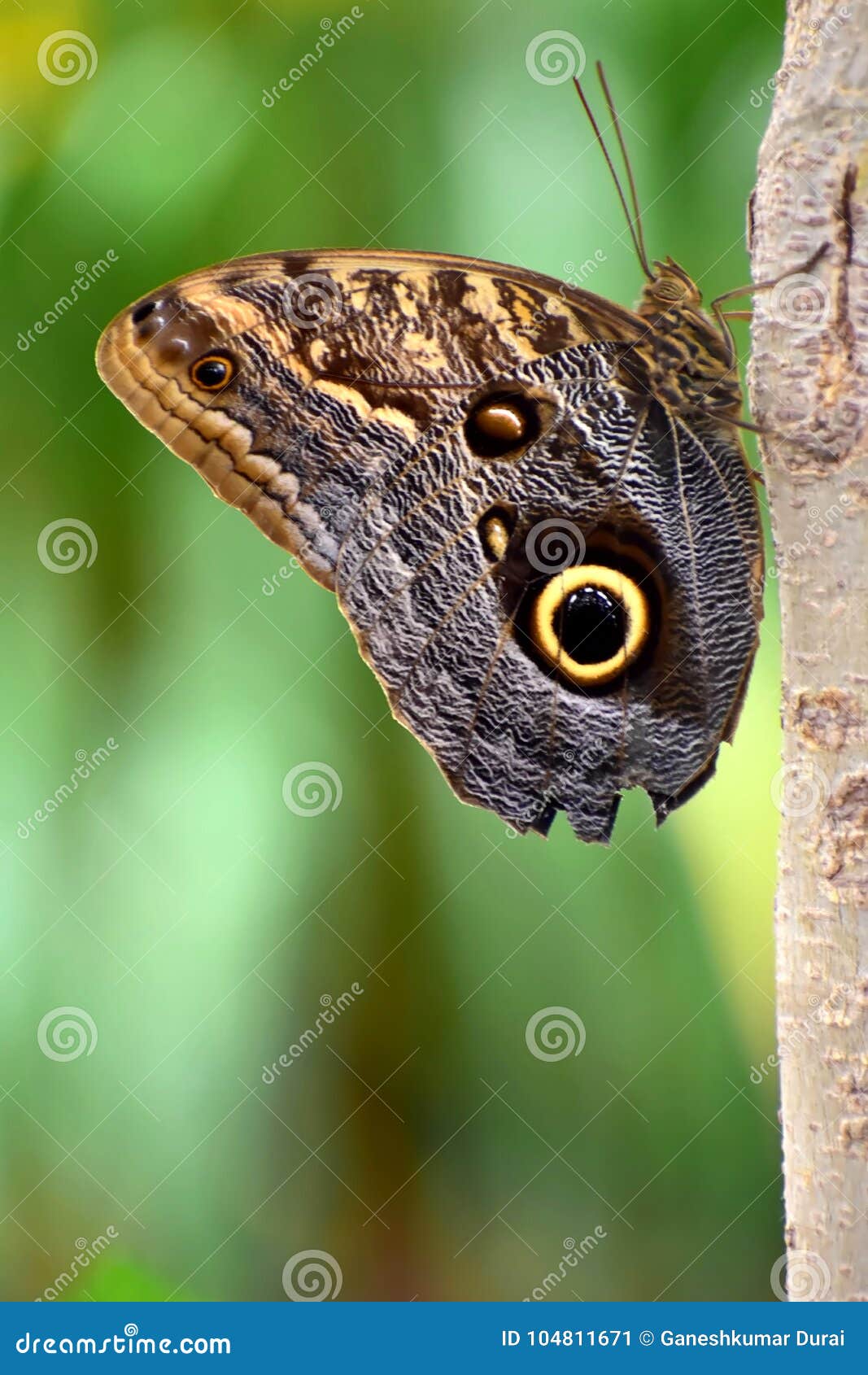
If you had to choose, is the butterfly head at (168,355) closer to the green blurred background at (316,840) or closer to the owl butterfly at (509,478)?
the owl butterfly at (509,478)

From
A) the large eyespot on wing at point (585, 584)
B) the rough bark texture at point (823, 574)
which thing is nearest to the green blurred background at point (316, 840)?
the large eyespot on wing at point (585, 584)

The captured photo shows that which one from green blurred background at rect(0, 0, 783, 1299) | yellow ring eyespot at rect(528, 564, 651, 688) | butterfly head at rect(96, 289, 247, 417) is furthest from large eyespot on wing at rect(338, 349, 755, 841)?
green blurred background at rect(0, 0, 783, 1299)

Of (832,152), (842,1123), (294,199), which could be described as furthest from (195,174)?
(842,1123)

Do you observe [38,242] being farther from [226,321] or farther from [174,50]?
[226,321]

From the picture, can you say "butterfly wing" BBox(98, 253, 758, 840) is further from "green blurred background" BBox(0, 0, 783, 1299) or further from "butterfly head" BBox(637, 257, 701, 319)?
"green blurred background" BBox(0, 0, 783, 1299)

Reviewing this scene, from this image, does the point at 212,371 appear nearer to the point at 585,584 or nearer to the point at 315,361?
the point at 315,361

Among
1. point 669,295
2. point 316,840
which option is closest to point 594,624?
point 669,295

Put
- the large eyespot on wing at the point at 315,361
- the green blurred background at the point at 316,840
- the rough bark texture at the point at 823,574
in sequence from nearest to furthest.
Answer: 1. the rough bark texture at the point at 823,574
2. the large eyespot on wing at the point at 315,361
3. the green blurred background at the point at 316,840
